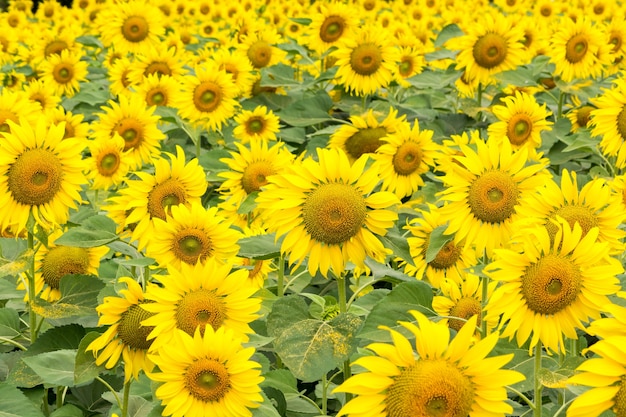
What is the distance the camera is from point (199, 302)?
2.42 meters

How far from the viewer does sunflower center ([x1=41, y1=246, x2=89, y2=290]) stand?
3.41m

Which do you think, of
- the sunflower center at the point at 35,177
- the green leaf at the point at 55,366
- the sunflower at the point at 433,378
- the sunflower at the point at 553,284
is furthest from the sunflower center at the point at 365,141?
the sunflower at the point at 433,378

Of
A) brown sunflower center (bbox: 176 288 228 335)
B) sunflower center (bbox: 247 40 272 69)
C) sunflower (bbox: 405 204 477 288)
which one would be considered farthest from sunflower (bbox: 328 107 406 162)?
brown sunflower center (bbox: 176 288 228 335)

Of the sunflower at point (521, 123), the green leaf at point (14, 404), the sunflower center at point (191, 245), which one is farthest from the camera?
the sunflower at point (521, 123)

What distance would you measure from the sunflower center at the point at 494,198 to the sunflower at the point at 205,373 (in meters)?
0.88

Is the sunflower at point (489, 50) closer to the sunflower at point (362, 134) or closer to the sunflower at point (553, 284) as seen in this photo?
the sunflower at point (362, 134)

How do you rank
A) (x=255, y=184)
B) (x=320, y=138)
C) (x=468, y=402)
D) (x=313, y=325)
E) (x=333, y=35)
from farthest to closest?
(x=333, y=35) → (x=320, y=138) → (x=255, y=184) → (x=313, y=325) → (x=468, y=402)

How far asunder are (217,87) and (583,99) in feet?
8.96

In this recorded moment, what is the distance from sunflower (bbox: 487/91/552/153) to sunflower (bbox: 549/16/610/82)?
4.09 feet

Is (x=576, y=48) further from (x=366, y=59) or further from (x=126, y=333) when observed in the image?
(x=126, y=333)

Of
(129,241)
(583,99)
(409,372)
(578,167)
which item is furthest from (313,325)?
(583,99)

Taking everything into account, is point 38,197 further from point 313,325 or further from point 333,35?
point 333,35

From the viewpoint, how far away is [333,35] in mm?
6367

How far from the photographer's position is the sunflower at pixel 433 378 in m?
1.91
